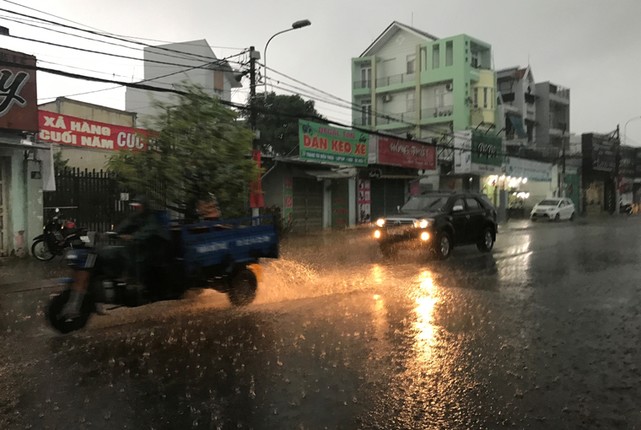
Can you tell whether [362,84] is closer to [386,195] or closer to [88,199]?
[386,195]

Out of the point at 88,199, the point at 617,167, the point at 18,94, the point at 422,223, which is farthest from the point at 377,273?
the point at 617,167

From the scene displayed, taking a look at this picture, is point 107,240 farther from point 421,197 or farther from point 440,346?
point 421,197

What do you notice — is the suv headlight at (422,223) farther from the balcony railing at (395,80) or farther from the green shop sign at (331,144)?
the balcony railing at (395,80)

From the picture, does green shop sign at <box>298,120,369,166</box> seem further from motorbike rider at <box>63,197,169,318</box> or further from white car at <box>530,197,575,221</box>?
white car at <box>530,197,575,221</box>

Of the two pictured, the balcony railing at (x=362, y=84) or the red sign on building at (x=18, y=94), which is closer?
the red sign on building at (x=18, y=94)

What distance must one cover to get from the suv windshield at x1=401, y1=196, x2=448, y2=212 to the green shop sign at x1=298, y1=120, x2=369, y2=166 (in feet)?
27.5

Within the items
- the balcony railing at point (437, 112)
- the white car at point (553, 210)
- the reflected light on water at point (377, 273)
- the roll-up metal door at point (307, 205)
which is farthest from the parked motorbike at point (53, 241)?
the balcony railing at point (437, 112)

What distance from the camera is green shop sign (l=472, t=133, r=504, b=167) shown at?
3362cm

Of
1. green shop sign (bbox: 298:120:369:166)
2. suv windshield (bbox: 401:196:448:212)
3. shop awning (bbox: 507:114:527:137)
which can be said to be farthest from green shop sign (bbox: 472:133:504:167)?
suv windshield (bbox: 401:196:448:212)

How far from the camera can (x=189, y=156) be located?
28.5 feet

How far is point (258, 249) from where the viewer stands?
7.82 metres

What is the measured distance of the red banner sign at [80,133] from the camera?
56.3ft

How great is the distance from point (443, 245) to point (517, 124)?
4046cm

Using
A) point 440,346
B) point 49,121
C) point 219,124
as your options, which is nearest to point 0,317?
point 219,124
